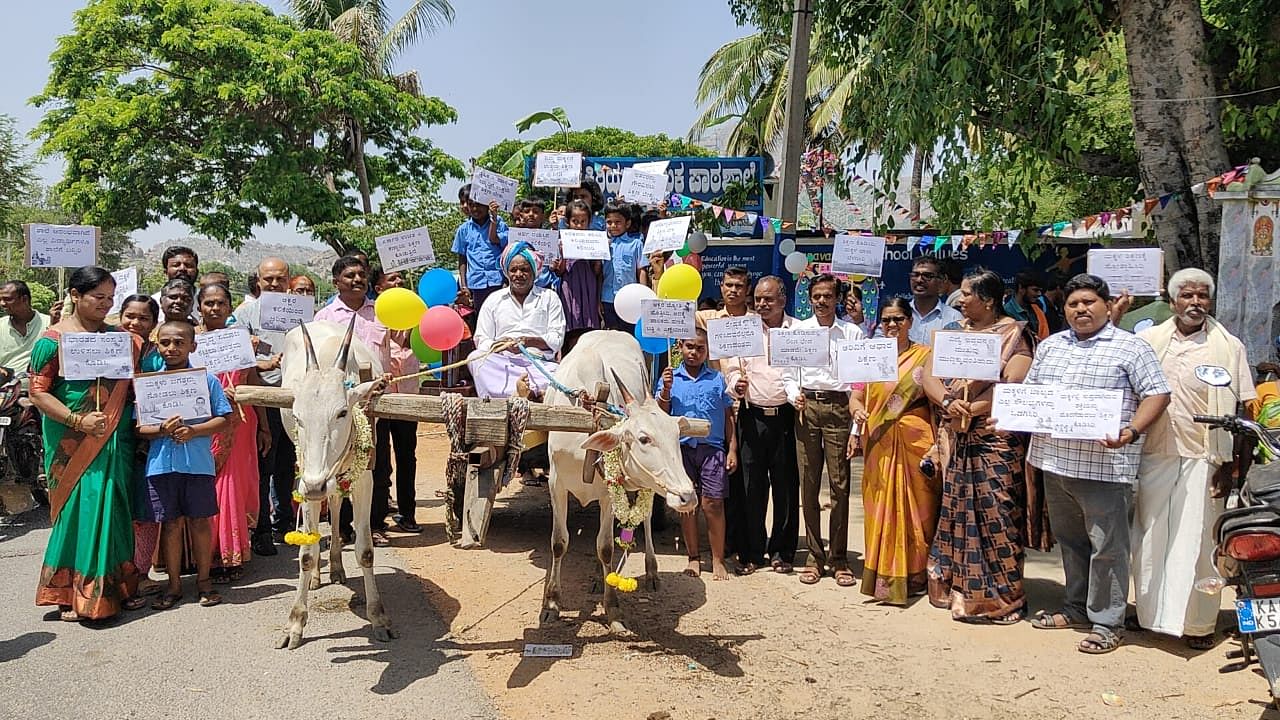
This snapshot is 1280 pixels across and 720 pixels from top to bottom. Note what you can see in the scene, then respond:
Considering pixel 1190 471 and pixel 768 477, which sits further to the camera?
pixel 768 477

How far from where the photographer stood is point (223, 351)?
18.0ft

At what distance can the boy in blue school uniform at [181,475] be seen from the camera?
17.6ft

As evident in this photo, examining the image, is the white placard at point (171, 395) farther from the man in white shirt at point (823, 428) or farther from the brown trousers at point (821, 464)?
the brown trousers at point (821, 464)

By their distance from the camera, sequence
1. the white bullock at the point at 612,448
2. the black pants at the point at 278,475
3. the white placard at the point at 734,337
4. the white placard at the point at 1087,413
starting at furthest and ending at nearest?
the black pants at the point at 278,475 → the white placard at the point at 734,337 → the white placard at the point at 1087,413 → the white bullock at the point at 612,448

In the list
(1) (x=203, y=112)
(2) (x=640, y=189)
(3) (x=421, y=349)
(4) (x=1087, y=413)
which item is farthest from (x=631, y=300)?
(1) (x=203, y=112)

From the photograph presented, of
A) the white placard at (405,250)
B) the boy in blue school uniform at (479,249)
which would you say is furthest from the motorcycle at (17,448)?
the boy in blue school uniform at (479,249)

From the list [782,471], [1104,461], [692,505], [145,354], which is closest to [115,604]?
[145,354]

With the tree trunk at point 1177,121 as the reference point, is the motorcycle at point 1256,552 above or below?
below

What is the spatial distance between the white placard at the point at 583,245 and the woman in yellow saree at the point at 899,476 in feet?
7.84

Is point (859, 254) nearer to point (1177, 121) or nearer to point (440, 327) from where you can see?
point (440, 327)

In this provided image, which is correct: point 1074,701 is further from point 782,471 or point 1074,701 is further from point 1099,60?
point 1099,60

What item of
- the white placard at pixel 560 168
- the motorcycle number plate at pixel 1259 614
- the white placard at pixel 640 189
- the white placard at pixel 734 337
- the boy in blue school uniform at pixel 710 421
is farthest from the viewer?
the white placard at pixel 560 168

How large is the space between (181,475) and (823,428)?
4.27 metres

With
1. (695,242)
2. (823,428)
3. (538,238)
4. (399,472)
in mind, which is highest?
(695,242)
